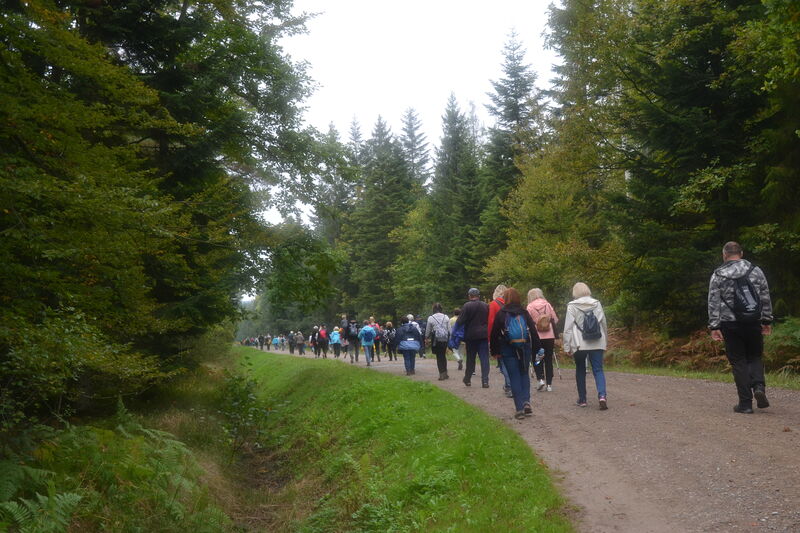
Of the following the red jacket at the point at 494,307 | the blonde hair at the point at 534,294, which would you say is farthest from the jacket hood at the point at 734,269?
the blonde hair at the point at 534,294

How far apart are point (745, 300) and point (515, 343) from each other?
3011 mm

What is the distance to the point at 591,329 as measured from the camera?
8.96 meters

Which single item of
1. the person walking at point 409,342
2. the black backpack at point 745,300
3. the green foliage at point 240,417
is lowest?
the green foliage at point 240,417

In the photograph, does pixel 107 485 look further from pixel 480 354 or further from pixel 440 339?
pixel 440 339

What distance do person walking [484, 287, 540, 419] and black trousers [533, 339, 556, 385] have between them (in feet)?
6.66

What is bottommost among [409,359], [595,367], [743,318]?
[409,359]

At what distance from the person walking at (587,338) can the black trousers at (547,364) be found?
74.2 inches

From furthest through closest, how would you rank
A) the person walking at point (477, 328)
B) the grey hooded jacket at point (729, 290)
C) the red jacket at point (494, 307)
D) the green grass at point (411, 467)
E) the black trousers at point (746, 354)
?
the person walking at point (477, 328) < the red jacket at point (494, 307) < the black trousers at point (746, 354) < the grey hooded jacket at point (729, 290) < the green grass at point (411, 467)

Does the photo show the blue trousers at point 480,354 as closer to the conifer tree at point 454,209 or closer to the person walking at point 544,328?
the person walking at point 544,328

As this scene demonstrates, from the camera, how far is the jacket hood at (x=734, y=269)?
761 centimetres

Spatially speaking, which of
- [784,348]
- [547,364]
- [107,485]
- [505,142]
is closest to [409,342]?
[547,364]

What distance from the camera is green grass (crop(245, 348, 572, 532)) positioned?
5543 mm

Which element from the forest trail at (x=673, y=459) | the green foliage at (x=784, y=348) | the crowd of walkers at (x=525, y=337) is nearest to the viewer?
the forest trail at (x=673, y=459)

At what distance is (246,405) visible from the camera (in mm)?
15078
